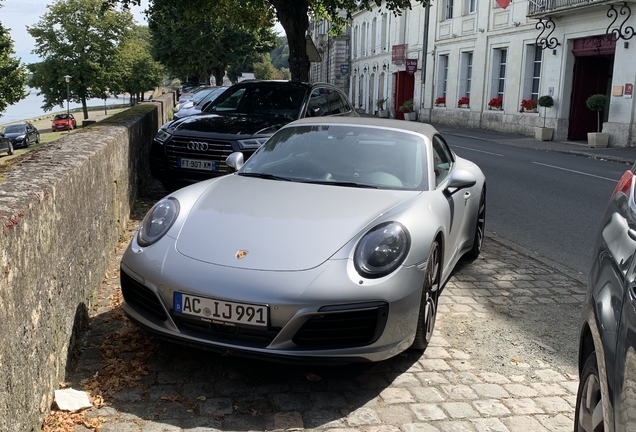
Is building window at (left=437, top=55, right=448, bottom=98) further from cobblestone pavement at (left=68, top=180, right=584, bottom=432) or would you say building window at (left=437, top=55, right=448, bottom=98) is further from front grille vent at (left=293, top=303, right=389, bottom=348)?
front grille vent at (left=293, top=303, right=389, bottom=348)

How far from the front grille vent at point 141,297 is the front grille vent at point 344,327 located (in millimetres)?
830

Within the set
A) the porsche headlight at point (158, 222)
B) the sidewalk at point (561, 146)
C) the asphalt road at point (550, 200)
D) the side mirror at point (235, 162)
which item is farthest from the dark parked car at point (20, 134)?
the porsche headlight at point (158, 222)

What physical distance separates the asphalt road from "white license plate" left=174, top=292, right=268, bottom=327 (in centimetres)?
410

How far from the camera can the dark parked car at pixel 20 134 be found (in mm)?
49344

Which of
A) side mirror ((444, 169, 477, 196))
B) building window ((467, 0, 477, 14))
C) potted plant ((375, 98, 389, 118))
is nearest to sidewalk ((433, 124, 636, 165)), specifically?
building window ((467, 0, 477, 14))

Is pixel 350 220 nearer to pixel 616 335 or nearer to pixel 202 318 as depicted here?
pixel 202 318

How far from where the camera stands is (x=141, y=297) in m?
3.94

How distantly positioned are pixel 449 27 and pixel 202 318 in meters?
35.8

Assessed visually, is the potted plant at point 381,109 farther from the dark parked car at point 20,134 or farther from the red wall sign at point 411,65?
the dark parked car at point 20,134

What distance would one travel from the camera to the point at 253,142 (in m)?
8.48

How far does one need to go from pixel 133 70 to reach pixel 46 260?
95767 mm

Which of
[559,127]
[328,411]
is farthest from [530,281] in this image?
[559,127]

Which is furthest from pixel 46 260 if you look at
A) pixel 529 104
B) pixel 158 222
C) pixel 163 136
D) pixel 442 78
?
pixel 442 78

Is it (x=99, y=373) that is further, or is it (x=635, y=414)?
(x=99, y=373)
